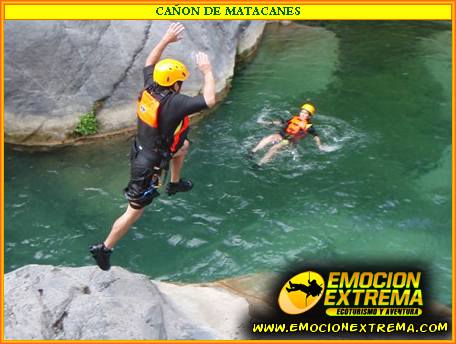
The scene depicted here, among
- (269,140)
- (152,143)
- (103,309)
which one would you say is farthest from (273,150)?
(103,309)

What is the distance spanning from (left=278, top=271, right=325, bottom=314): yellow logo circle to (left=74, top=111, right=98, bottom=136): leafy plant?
658 centimetres

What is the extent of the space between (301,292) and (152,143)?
3.25 meters

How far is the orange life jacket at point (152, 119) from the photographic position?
5.65 metres

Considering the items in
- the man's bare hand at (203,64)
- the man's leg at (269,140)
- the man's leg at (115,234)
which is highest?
the man's bare hand at (203,64)

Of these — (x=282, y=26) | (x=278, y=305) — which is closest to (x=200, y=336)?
(x=278, y=305)

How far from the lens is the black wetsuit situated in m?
5.59

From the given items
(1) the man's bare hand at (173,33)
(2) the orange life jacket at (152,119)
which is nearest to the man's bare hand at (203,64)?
(2) the orange life jacket at (152,119)

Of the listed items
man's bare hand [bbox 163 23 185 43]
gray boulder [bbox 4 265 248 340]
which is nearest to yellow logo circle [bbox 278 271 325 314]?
gray boulder [bbox 4 265 248 340]

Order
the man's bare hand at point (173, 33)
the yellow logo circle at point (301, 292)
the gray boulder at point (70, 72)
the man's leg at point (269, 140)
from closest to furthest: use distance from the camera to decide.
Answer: the man's bare hand at point (173, 33) < the yellow logo circle at point (301, 292) < the man's leg at point (269, 140) < the gray boulder at point (70, 72)

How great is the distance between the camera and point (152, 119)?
5.71 metres

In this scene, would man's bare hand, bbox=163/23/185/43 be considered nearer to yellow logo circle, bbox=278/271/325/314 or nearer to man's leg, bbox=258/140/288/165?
yellow logo circle, bbox=278/271/325/314

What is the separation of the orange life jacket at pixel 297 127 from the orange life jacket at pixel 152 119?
4885 mm

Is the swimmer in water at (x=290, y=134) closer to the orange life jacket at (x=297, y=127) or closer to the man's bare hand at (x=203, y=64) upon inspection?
the orange life jacket at (x=297, y=127)

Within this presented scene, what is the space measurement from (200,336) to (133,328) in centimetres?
96
